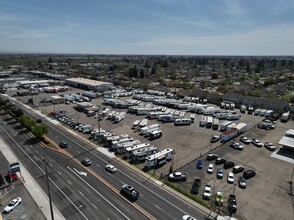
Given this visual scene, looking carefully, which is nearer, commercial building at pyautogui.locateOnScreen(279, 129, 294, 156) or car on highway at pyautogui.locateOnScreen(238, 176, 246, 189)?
car on highway at pyautogui.locateOnScreen(238, 176, 246, 189)

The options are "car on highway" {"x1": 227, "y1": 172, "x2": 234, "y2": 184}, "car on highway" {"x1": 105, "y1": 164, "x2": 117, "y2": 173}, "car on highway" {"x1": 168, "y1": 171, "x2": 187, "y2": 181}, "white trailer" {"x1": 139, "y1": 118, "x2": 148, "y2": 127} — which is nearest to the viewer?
"car on highway" {"x1": 227, "y1": 172, "x2": 234, "y2": 184}

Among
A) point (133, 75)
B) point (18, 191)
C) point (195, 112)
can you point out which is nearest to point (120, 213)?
point (18, 191)

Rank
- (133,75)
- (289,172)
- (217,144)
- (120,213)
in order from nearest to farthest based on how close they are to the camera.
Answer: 1. (120,213)
2. (289,172)
3. (217,144)
4. (133,75)

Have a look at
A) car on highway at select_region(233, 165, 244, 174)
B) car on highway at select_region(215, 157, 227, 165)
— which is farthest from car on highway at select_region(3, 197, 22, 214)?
car on highway at select_region(233, 165, 244, 174)

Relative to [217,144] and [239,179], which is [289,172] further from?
[217,144]

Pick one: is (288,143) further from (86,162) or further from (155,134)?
(86,162)

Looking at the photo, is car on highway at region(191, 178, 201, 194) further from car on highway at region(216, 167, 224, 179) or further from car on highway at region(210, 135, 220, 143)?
car on highway at region(210, 135, 220, 143)

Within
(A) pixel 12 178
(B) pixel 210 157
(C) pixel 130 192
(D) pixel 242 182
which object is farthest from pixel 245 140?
(A) pixel 12 178
